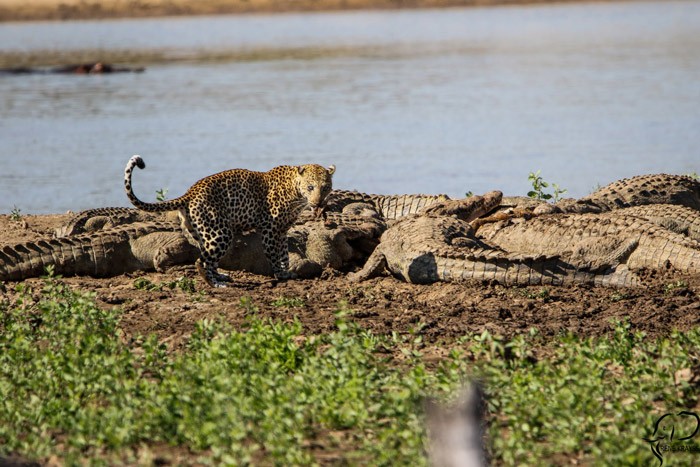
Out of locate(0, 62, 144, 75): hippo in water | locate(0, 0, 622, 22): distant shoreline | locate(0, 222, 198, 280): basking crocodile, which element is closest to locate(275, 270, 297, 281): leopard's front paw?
locate(0, 222, 198, 280): basking crocodile

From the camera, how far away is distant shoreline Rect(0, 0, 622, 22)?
56938 millimetres

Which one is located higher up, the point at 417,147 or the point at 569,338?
the point at 569,338

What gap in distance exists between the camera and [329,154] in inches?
772

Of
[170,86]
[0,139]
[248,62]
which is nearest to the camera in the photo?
[0,139]

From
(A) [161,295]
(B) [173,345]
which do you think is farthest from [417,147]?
(B) [173,345]

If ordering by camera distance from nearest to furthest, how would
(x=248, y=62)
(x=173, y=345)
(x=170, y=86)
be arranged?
(x=173, y=345) → (x=170, y=86) → (x=248, y=62)

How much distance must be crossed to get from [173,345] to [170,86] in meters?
24.7

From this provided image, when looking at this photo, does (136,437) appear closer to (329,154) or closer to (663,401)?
(663,401)

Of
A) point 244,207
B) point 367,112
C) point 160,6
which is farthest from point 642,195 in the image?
point 160,6

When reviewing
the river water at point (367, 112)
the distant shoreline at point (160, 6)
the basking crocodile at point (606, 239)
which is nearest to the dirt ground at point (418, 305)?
the basking crocodile at point (606, 239)

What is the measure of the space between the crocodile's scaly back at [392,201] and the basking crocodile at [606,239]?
163cm

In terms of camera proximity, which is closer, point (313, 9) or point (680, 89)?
point (680, 89)

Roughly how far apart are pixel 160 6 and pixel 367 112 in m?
33.5

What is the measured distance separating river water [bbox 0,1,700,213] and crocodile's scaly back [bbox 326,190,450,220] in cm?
344
